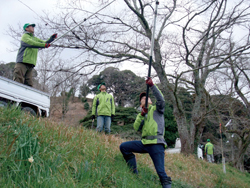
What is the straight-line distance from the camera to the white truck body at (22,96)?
5.88 metres

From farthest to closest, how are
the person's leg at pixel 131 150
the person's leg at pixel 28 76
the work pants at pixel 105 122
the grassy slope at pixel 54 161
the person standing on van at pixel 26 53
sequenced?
the work pants at pixel 105 122 < the person's leg at pixel 28 76 < the person standing on van at pixel 26 53 < the person's leg at pixel 131 150 < the grassy slope at pixel 54 161

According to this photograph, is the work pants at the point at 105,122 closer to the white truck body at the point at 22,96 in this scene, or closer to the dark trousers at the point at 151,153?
the white truck body at the point at 22,96

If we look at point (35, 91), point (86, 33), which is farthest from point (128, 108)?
point (35, 91)

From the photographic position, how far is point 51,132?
174 inches

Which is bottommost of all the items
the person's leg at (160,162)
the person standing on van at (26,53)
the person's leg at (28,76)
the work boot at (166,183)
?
the work boot at (166,183)

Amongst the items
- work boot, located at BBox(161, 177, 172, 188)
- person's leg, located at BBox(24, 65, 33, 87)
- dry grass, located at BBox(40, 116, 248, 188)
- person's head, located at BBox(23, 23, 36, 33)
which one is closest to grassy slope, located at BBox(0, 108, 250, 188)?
dry grass, located at BBox(40, 116, 248, 188)

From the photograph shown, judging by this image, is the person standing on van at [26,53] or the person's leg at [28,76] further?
the person's leg at [28,76]

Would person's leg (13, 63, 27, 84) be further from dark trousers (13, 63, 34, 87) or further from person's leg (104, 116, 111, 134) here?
person's leg (104, 116, 111, 134)

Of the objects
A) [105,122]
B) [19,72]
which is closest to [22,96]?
[19,72]

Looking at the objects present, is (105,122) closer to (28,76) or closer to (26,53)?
(28,76)

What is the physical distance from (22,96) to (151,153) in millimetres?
4171

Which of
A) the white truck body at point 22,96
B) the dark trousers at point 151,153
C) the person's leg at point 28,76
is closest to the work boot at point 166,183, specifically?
the dark trousers at point 151,153

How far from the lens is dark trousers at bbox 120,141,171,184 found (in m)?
4.07

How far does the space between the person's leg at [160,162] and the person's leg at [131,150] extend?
278mm
